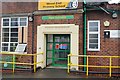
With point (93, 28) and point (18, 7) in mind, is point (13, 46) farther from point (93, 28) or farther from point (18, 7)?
point (93, 28)

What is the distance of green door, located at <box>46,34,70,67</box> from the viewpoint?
44.3ft

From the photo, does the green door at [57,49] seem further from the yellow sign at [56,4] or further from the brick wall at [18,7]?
the brick wall at [18,7]

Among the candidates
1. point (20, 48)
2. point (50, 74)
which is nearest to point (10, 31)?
point (20, 48)

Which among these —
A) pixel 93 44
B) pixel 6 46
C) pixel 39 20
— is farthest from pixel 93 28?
pixel 6 46

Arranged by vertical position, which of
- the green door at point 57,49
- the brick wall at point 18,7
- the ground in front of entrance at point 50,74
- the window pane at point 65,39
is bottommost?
the ground in front of entrance at point 50,74

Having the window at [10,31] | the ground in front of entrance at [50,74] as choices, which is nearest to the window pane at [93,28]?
the ground in front of entrance at [50,74]

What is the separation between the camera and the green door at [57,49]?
13516 mm

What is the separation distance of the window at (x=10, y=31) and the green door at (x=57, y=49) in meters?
1.97

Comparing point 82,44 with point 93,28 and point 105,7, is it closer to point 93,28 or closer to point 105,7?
point 93,28

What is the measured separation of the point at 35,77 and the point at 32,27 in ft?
12.0

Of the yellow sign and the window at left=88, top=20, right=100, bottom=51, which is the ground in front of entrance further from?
the yellow sign

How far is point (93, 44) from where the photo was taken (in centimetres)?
1278

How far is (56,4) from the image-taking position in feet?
43.2

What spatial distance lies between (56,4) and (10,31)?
11.2 feet
